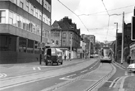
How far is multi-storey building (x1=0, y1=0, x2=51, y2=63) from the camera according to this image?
3180 cm

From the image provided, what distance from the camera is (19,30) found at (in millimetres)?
35469

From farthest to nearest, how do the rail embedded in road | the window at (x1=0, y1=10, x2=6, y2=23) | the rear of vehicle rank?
the rear of vehicle
the window at (x1=0, y1=10, x2=6, y2=23)
the rail embedded in road

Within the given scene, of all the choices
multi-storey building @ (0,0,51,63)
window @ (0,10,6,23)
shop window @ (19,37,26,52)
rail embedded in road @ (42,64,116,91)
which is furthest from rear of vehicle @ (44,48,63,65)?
rail embedded in road @ (42,64,116,91)

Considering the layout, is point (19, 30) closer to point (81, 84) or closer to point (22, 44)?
point (22, 44)

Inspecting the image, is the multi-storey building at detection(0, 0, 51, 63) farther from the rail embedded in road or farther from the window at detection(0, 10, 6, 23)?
the rail embedded in road

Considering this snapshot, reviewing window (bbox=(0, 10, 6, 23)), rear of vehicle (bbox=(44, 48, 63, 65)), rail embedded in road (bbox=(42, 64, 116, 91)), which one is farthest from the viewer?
rear of vehicle (bbox=(44, 48, 63, 65))

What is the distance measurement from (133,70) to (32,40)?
24755 millimetres

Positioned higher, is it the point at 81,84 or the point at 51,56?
the point at 51,56

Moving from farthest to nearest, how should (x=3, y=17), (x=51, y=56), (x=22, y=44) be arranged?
(x=22, y=44)
(x=51, y=56)
(x=3, y=17)

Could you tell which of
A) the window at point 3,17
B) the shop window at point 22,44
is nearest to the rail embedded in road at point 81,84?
the window at point 3,17

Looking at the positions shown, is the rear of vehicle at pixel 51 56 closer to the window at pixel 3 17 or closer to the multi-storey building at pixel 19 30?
the multi-storey building at pixel 19 30

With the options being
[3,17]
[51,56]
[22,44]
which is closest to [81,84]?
[51,56]

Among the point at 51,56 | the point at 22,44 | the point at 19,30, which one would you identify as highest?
the point at 19,30

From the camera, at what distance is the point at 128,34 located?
74.6 m
